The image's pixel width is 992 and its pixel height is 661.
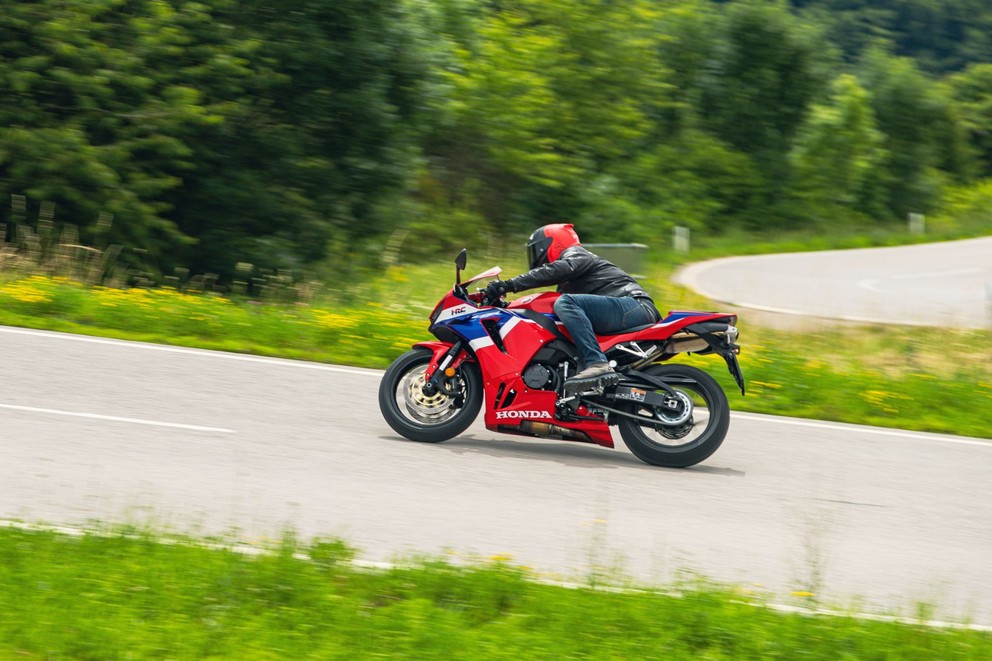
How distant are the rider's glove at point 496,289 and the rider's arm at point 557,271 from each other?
0.12 ft

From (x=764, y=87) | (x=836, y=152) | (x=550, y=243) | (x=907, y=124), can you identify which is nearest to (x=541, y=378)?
(x=550, y=243)

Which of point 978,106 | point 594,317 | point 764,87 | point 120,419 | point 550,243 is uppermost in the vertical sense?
point 978,106

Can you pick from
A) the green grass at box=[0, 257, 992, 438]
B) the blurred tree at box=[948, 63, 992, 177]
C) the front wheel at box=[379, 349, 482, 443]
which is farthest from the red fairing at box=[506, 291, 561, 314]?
the blurred tree at box=[948, 63, 992, 177]

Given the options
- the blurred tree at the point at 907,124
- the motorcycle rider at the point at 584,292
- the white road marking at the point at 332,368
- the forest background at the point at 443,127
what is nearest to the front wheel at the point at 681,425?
the motorcycle rider at the point at 584,292

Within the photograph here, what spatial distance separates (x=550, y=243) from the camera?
8680 mm

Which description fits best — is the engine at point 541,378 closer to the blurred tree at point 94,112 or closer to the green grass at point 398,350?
the green grass at point 398,350

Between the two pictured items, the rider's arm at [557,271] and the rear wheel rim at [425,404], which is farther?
the rear wheel rim at [425,404]

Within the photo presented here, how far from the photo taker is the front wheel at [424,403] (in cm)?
866

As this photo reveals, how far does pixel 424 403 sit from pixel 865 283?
17841 mm

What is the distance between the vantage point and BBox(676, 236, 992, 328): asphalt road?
19.4 meters

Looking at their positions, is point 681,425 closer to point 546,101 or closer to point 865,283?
point 865,283

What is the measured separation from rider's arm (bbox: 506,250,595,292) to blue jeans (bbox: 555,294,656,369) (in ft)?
0.61

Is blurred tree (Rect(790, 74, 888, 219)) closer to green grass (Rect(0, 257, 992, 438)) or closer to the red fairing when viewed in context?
green grass (Rect(0, 257, 992, 438))

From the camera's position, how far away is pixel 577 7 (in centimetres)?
Answer: 3444
